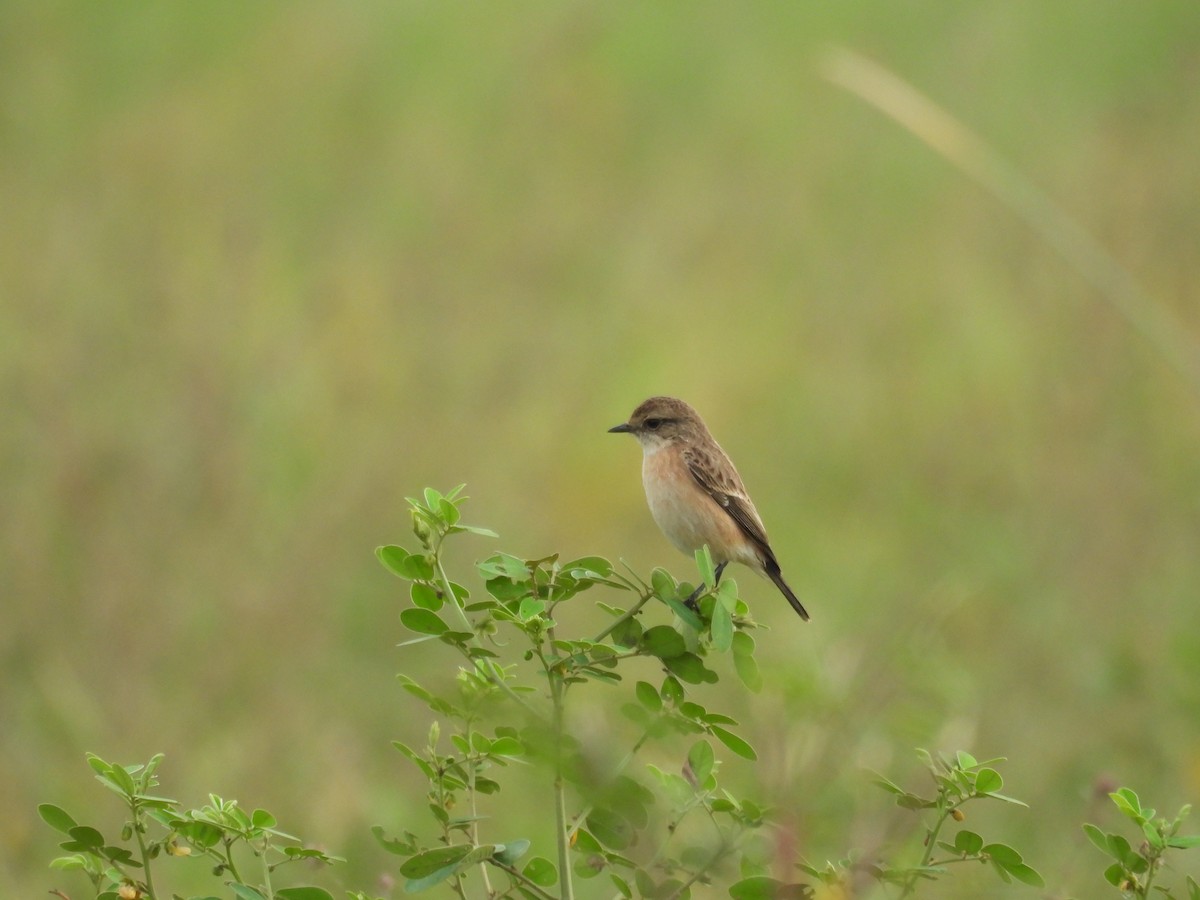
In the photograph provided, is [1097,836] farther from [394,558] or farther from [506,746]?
[394,558]

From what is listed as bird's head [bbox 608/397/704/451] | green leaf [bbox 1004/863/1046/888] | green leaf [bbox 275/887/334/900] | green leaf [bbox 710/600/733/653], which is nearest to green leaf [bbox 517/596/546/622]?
green leaf [bbox 710/600/733/653]

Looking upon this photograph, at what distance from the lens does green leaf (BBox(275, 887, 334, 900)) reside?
2.08 meters

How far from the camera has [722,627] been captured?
234cm

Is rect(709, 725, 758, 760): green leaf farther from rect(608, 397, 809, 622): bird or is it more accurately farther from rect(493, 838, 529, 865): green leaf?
rect(608, 397, 809, 622): bird

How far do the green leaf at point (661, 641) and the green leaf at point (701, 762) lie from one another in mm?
190

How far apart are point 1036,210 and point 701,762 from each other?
3.34 m

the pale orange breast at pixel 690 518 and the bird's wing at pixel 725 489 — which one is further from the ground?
the bird's wing at pixel 725 489

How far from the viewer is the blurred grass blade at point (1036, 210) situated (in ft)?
15.6

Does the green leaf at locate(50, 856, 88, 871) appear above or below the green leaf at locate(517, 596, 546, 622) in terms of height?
below

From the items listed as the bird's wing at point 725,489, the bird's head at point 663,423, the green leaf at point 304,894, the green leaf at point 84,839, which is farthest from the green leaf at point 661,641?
the bird's head at point 663,423

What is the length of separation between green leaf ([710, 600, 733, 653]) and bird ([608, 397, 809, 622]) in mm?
2207

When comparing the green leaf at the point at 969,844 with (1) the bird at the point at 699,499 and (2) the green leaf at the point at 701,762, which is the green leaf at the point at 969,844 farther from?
(1) the bird at the point at 699,499

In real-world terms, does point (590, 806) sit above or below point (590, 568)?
below

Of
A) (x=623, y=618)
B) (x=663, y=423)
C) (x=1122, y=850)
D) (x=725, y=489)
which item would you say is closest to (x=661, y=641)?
(x=623, y=618)
